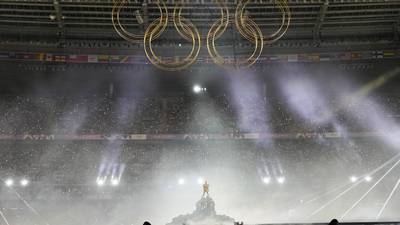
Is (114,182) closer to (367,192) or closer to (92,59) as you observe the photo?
(92,59)

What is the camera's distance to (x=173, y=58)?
72.7ft

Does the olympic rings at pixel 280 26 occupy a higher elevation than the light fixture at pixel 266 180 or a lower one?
higher

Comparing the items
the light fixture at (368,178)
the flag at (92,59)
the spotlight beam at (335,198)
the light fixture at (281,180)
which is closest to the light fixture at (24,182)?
the flag at (92,59)

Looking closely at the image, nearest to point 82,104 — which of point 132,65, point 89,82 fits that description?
point 89,82

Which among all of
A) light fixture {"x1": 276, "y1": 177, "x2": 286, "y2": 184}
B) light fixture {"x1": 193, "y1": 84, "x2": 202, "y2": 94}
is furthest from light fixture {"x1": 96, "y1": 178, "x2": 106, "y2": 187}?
light fixture {"x1": 193, "y1": 84, "x2": 202, "y2": 94}

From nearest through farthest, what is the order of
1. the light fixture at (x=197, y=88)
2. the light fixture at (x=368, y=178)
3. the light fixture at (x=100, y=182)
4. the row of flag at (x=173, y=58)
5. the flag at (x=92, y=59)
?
the light fixture at (x=100, y=182)
the light fixture at (x=368, y=178)
the row of flag at (x=173, y=58)
the flag at (x=92, y=59)
the light fixture at (x=197, y=88)

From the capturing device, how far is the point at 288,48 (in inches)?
872

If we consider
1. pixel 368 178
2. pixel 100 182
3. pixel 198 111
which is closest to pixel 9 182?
pixel 100 182

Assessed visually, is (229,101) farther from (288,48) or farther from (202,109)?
(288,48)

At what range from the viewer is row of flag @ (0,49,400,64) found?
2175cm

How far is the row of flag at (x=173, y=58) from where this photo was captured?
71.4ft

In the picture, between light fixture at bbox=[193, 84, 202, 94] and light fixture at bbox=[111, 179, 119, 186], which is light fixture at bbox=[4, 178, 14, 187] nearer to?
light fixture at bbox=[111, 179, 119, 186]

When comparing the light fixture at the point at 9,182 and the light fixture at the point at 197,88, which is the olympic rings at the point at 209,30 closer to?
the light fixture at the point at 197,88

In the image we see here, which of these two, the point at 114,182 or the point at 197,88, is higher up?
the point at 197,88
